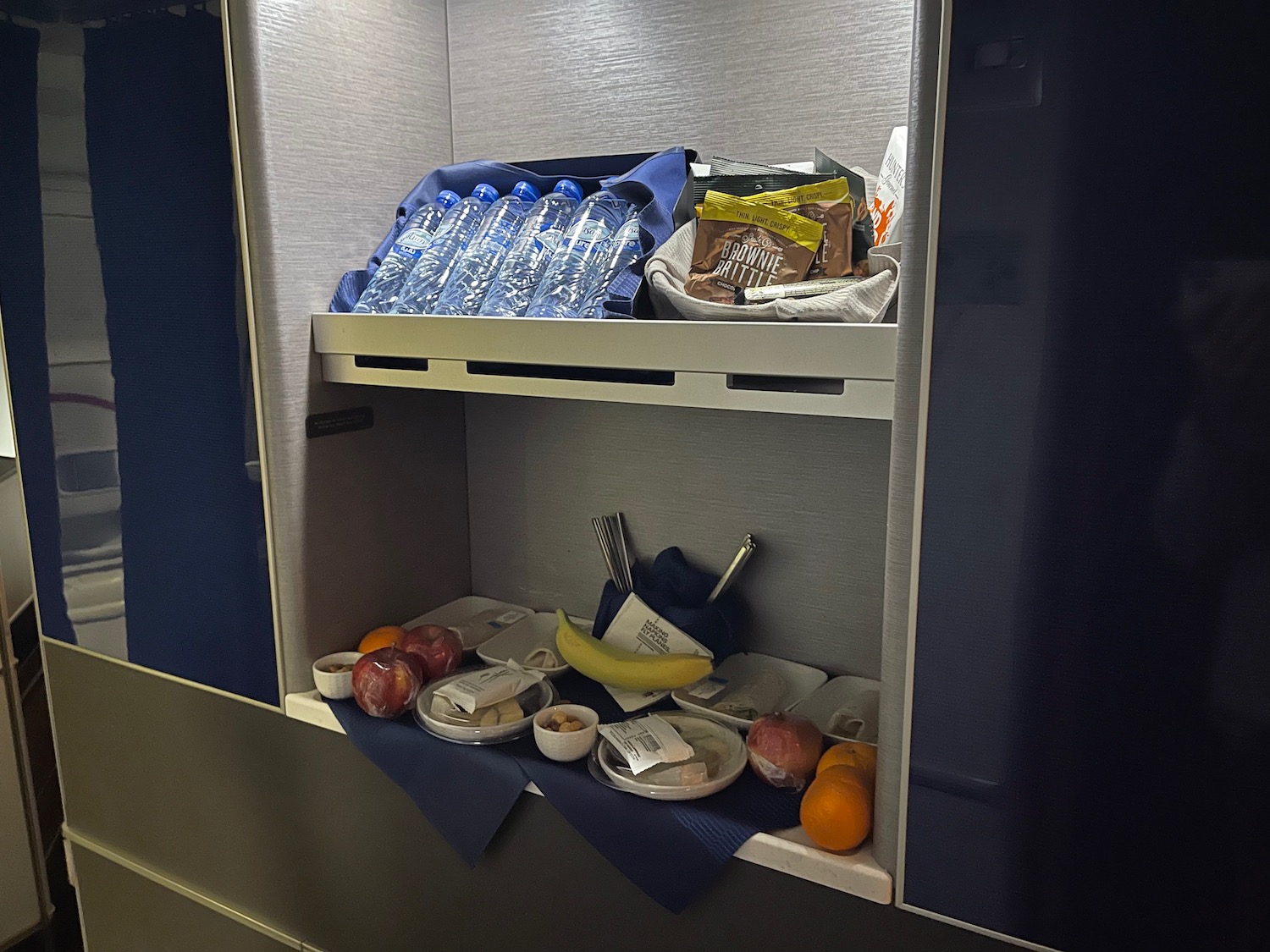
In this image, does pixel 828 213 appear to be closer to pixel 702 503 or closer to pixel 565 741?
pixel 702 503

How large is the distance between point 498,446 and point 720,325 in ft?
2.18

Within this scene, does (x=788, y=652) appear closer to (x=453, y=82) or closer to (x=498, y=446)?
(x=498, y=446)

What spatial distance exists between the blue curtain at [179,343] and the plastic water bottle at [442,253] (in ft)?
0.72

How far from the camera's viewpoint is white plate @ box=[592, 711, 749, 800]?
101 cm

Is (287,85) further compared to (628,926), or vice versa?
(287,85)

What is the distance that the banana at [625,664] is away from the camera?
47.8 inches

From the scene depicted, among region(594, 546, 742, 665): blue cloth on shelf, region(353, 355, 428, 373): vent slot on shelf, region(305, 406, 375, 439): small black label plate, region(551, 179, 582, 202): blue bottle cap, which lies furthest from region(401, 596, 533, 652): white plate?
region(551, 179, 582, 202): blue bottle cap

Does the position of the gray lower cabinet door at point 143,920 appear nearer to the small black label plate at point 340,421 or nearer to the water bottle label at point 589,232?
the small black label plate at point 340,421

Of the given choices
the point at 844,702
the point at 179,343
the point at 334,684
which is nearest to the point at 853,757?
the point at 844,702

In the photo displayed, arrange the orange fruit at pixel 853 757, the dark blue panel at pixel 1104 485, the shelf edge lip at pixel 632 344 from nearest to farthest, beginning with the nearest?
the dark blue panel at pixel 1104 485, the shelf edge lip at pixel 632 344, the orange fruit at pixel 853 757

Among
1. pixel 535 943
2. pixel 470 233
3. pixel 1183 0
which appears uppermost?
pixel 1183 0

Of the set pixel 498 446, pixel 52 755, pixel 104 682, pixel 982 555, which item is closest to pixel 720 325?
pixel 982 555

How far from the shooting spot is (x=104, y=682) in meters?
1.53

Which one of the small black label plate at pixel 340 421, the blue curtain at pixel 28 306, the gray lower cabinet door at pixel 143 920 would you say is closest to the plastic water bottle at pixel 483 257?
the small black label plate at pixel 340 421
